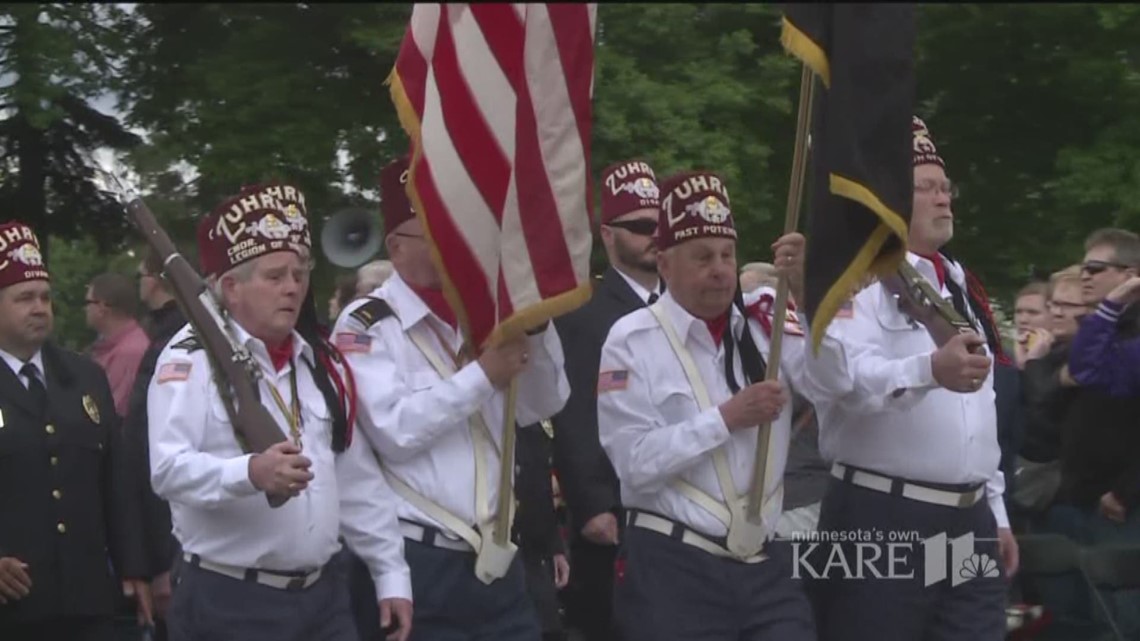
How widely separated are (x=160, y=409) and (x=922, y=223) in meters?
3.00

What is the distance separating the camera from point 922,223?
314 inches

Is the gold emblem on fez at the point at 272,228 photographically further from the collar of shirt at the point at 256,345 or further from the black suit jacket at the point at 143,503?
the black suit jacket at the point at 143,503

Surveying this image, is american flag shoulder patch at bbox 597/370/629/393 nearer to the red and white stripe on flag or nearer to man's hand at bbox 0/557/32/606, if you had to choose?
the red and white stripe on flag

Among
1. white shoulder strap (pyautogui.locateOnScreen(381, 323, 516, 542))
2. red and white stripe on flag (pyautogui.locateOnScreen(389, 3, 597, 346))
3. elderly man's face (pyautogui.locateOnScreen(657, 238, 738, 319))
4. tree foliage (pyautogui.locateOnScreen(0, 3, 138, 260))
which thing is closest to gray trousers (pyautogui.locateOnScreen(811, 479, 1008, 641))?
elderly man's face (pyautogui.locateOnScreen(657, 238, 738, 319))

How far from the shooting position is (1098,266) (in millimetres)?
10039

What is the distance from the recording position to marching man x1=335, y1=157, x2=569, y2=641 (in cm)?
690

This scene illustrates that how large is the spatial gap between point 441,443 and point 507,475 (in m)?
0.26

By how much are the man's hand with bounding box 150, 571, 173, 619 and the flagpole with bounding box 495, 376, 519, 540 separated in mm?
2388

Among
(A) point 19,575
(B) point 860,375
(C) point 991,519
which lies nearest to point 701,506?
(B) point 860,375

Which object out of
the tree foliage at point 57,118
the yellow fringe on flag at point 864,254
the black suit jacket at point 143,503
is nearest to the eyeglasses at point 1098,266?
the yellow fringe on flag at point 864,254

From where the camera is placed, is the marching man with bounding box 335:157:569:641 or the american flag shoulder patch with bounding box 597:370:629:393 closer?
the marching man with bounding box 335:157:569:641

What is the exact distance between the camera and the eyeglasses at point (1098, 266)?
998 cm

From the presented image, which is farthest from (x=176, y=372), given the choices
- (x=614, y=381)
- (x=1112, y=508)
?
(x=1112, y=508)

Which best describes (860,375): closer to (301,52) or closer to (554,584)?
(554,584)
